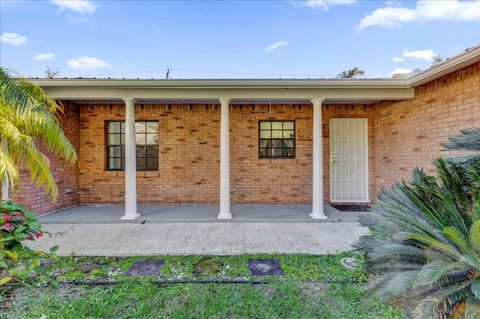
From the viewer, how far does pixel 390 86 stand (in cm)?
530

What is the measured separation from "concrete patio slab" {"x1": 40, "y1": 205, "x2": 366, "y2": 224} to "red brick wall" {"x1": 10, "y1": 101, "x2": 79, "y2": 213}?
0.27 metres

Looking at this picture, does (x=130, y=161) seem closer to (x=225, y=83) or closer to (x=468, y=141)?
(x=225, y=83)

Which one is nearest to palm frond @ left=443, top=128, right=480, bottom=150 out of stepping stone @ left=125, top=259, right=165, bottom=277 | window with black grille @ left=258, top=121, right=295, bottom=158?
stepping stone @ left=125, top=259, right=165, bottom=277

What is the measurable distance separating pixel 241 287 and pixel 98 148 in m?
6.23

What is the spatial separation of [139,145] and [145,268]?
4.62 metres

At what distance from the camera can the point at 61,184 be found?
634cm

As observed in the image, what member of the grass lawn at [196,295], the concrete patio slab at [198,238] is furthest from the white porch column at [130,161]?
the grass lawn at [196,295]

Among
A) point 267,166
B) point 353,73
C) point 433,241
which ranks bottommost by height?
point 433,241

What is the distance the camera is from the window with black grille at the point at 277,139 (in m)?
7.20

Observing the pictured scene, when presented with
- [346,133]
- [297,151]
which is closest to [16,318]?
[297,151]

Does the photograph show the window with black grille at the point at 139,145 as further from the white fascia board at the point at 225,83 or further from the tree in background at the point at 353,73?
the tree in background at the point at 353,73

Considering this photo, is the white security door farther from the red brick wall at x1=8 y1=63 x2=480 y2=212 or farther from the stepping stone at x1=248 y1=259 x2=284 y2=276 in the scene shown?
the stepping stone at x1=248 y1=259 x2=284 y2=276

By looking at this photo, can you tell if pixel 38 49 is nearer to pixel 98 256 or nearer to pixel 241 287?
pixel 98 256

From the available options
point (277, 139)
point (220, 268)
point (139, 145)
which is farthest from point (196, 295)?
point (139, 145)
